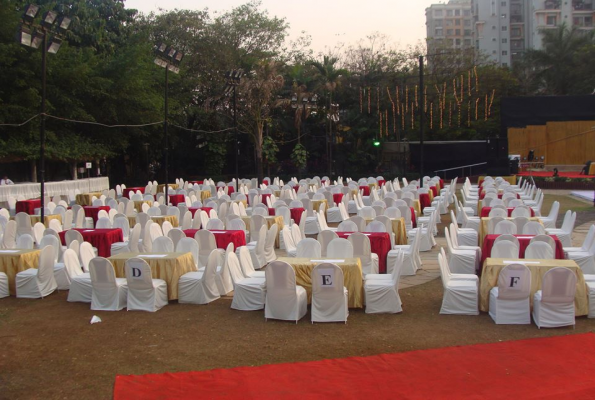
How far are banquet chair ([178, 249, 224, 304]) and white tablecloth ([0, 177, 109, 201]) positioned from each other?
726 inches

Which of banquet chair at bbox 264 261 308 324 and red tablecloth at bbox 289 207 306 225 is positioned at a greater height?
red tablecloth at bbox 289 207 306 225

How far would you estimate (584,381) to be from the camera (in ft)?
19.9

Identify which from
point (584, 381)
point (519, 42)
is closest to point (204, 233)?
point (584, 381)

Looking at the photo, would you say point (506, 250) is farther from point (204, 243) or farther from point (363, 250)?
point (204, 243)

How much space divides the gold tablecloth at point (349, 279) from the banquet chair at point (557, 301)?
2.36 metres

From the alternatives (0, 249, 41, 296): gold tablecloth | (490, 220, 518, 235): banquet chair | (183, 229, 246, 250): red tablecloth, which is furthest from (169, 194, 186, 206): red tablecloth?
(490, 220, 518, 235): banquet chair

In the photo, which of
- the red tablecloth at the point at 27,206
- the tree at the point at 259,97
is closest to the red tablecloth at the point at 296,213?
the red tablecloth at the point at 27,206

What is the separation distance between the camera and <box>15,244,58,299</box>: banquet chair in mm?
10266

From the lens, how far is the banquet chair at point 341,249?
998 centimetres

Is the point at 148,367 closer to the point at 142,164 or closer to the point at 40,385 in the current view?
the point at 40,385

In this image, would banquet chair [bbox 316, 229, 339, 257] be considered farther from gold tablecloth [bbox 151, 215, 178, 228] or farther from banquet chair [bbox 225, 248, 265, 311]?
gold tablecloth [bbox 151, 215, 178, 228]

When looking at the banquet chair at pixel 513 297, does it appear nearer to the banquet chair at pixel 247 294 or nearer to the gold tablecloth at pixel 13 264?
the banquet chair at pixel 247 294

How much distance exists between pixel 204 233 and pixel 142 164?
113 feet

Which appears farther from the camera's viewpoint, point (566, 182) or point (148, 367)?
point (566, 182)
